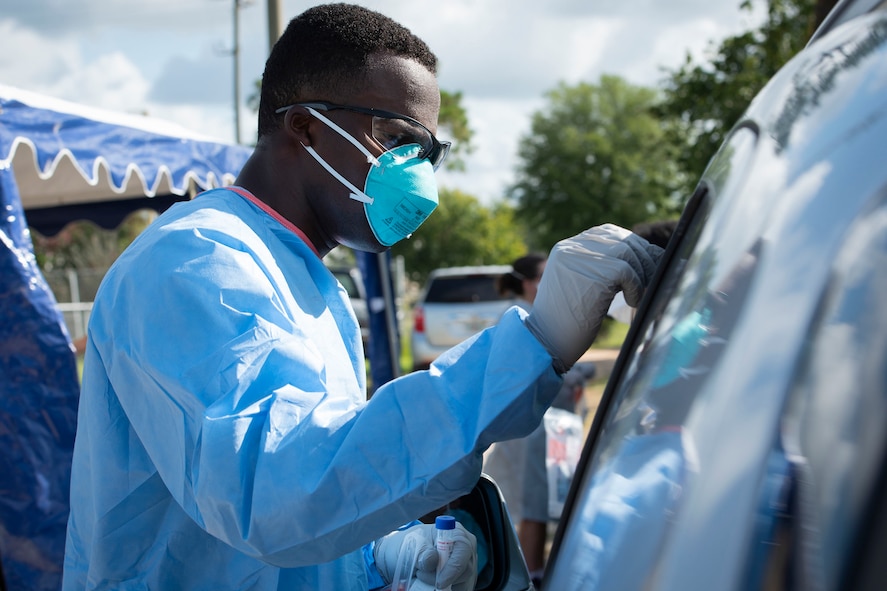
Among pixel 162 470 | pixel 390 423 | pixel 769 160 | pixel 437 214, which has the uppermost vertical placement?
pixel 769 160

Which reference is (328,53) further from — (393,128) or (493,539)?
(493,539)

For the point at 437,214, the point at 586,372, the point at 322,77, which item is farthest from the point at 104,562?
the point at 437,214

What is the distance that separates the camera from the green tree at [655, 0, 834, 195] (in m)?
10.5

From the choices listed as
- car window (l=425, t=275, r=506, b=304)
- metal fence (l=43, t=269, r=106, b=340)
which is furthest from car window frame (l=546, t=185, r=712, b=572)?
metal fence (l=43, t=269, r=106, b=340)

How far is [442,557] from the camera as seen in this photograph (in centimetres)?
162

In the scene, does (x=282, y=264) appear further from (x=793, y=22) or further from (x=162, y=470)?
(x=793, y=22)

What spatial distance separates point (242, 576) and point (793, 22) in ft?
35.0

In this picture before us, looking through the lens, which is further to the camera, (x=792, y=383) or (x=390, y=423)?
(x=390, y=423)

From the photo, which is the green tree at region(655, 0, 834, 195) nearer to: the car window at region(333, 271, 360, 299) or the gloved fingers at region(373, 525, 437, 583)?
the car window at region(333, 271, 360, 299)

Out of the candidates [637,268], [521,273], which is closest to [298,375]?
[637,268]

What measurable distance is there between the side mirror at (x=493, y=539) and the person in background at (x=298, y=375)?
198 millimetres

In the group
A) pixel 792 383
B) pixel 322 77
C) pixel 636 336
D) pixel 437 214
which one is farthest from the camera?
pixel 437 214

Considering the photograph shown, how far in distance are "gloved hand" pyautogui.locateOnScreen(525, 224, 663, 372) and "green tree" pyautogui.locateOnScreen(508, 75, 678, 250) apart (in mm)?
36048

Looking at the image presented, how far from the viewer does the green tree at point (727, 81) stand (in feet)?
34.5
